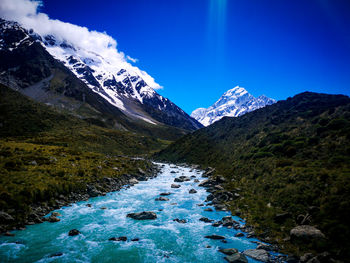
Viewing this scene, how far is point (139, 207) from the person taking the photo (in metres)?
31.0

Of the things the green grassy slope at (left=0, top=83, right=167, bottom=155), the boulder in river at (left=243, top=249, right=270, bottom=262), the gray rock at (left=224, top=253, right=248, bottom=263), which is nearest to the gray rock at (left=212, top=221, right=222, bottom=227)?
the boulder in river at (left=243, top=249, right=270, bottom=262)

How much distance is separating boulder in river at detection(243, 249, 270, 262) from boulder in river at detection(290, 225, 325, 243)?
361 centimetres

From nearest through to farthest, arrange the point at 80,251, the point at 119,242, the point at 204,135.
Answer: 1. the point at 80,251
2. the point at 119,242
3. the point at 204,135

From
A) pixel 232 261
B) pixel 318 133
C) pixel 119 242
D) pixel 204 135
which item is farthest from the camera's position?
pixel 204 135

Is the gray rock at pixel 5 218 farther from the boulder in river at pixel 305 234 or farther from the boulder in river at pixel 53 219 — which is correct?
the boulder in river at pixel 305 234

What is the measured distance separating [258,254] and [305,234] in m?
5.15

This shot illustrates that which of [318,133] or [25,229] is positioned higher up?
[318,133]

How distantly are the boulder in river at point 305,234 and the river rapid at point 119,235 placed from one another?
3.94 meters

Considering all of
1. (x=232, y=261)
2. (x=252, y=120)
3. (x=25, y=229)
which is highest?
(x=252, y=120)

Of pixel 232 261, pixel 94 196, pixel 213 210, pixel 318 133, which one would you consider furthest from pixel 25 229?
pixel 318 133

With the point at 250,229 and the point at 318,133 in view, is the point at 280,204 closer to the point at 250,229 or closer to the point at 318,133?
the point at 250,229

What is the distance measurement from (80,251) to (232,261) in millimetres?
13936

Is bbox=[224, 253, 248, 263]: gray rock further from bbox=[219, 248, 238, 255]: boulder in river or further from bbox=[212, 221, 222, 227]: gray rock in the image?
bbox=[212, 221, 222, 227]: gray rock

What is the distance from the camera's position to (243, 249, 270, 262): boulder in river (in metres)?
17.0
